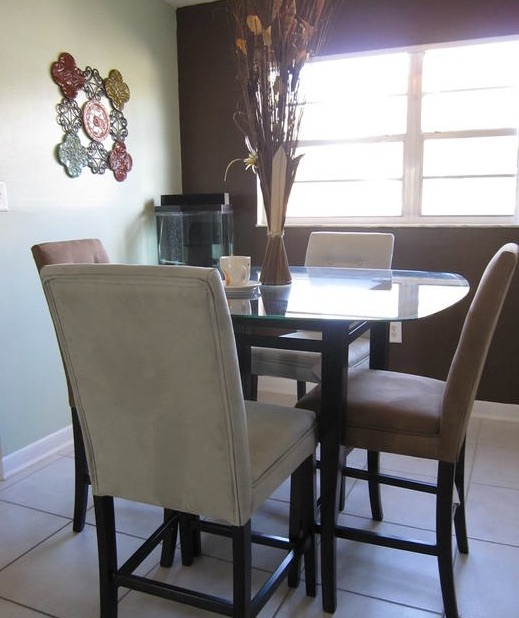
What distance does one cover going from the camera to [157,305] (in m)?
1.09

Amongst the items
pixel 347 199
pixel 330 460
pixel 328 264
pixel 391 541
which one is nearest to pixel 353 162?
pixel 347 199

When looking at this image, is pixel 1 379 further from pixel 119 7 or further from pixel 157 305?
pixel 119 7

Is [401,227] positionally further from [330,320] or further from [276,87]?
[330,320]

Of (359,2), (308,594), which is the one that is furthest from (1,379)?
(359,2)

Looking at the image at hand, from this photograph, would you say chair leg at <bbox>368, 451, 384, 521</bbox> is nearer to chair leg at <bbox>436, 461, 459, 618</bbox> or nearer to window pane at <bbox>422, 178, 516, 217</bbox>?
chair leg at <bbox>436, 461, 459, 618</bbox>

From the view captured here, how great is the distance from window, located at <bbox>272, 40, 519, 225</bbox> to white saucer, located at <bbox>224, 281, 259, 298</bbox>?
135cm

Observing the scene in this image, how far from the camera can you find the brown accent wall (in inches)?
111

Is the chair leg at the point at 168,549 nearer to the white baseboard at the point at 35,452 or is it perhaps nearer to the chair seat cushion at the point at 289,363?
the chair seat cushion at the point at 289,363

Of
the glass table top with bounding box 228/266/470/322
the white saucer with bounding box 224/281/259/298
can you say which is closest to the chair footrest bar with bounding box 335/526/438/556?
the glass table top with bounding box 228/266/470/322

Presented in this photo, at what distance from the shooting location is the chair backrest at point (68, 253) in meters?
1.83

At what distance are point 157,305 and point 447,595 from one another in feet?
3.69

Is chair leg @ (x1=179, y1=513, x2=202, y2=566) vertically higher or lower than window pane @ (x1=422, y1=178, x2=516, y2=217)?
lower

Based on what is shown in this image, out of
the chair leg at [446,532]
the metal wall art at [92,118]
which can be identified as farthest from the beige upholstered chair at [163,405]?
the metal wall art at [92,118]

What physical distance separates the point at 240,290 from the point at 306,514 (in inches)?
27.6
